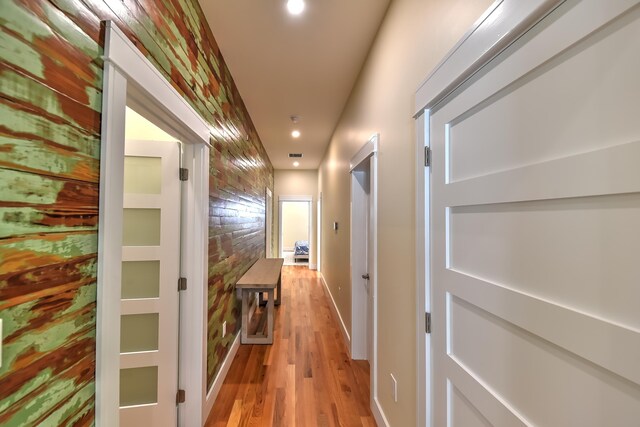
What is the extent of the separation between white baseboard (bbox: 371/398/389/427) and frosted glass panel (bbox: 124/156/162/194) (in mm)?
2110

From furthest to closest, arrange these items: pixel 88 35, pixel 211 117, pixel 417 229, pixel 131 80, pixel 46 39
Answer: pixel 211 117
pixel 417 229
pixel 131 80
pixel 88 35
pixel 46 39

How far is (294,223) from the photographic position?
10805 millimetres

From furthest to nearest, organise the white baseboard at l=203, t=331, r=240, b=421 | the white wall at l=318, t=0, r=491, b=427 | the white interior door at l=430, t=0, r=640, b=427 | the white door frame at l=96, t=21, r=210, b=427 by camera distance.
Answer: the white baseboard at l=203, t=331, r=240, b=421, the white wall at l=318, t=0, r=491, b=427, the white door frame at l=96, t=21, r=210, b=427, the white interior door at l=430, t=0, r=640, b=427

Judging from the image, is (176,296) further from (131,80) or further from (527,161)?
(527,161)

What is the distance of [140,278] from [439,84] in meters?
2.01

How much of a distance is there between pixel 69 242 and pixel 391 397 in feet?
5.85

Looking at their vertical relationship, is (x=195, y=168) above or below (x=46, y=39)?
below

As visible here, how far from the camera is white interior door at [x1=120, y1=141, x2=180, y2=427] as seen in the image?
5.47 feet

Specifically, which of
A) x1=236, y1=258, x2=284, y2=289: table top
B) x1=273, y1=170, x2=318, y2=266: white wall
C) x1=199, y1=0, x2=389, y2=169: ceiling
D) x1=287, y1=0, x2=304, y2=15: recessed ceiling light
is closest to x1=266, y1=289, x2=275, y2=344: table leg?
x1=236, y1=258, x2=284, y2=289: table top

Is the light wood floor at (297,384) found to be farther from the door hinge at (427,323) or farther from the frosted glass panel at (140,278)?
the door hinge at (427,323)

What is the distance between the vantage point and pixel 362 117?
2404mm

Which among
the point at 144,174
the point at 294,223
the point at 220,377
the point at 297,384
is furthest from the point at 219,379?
the point at 294,223

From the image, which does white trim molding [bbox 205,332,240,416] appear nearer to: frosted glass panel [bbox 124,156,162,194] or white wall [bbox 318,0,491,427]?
white wall [bbox 318,0,491,427]

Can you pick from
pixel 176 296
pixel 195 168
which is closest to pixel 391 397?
pixel 176 296
